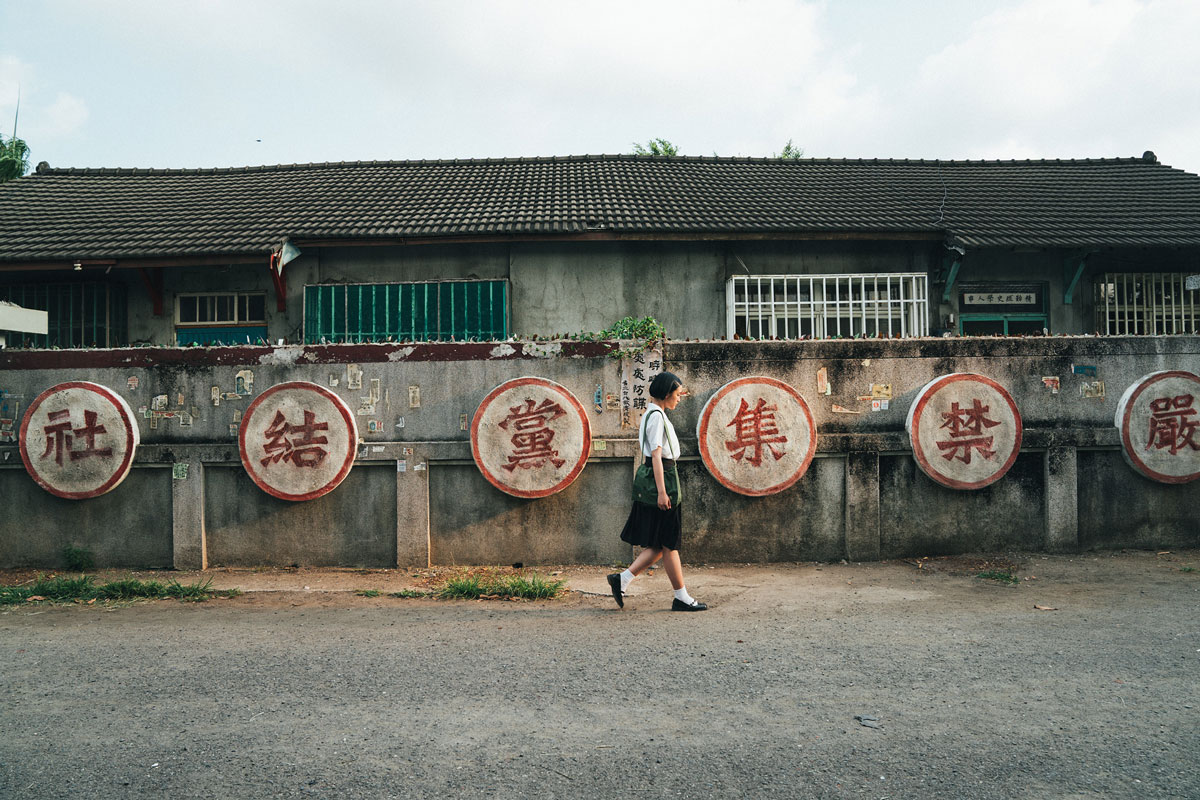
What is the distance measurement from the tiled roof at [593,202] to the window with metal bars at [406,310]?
2.85ft

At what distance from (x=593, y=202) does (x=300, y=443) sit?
6512mm

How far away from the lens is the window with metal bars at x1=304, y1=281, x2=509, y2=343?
1114cm

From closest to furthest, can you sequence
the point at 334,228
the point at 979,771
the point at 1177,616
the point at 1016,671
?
1. the point at 979,771
2. the point at 1016,671
3. the point at 1177,616
4. the point at 334,228

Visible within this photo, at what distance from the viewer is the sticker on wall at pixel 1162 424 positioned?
7043 mm

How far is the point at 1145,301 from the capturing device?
11.8 meters

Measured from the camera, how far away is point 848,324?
11031mm

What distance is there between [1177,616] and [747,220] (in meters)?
7.30

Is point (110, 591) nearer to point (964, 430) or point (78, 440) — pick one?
point (78, 440)

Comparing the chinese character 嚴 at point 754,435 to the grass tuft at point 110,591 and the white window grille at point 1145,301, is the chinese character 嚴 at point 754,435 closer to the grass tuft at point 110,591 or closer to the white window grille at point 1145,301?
the grass tuft at point 110,591

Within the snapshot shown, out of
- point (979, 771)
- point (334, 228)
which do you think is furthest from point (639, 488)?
point (334, 228)

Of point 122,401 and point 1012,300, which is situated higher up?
point 1012,300

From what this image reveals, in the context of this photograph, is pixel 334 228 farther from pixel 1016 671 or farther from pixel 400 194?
pixel 1016 671

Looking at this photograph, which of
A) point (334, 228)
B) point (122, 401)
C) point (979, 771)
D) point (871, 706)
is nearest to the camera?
point (979, 771)

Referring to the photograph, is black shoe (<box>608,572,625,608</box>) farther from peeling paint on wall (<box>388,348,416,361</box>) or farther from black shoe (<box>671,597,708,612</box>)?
peeling paint on wall (<box>388,348,416,361</box>)
